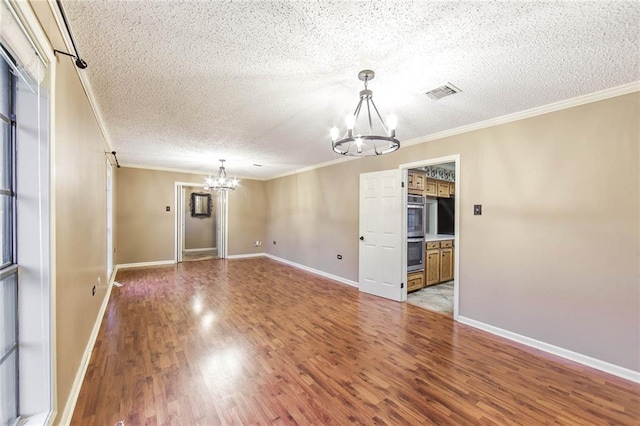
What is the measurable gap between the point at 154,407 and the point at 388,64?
3040 millimetres

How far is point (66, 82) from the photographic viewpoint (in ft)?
5.84

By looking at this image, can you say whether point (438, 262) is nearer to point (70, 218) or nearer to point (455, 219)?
point (455, 219)

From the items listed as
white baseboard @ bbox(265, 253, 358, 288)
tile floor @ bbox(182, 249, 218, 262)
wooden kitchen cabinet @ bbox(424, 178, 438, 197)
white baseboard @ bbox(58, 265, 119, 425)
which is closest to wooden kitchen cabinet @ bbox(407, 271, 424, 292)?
white baseboard @ bbox(265, 253, 358, 288)

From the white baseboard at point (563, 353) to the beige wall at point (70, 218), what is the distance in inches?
154

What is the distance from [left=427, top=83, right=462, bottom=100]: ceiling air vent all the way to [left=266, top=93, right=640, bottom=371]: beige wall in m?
1.11

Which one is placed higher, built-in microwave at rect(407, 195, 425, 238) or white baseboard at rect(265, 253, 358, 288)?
built-in microwave at rect(407, 195, 425, 238)

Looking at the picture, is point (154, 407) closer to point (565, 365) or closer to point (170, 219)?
point (565, 365)

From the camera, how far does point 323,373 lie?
2268 mm

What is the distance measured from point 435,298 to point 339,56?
13.1 ft

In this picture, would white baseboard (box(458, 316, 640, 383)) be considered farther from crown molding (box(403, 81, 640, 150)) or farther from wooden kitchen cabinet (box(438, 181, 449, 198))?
wooden kitchen cabinet (box(438, 181, 449, 198))

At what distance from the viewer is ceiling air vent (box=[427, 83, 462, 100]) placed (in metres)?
2.35

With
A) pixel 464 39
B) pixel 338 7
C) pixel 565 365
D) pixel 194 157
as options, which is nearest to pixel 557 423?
pixel 565 365

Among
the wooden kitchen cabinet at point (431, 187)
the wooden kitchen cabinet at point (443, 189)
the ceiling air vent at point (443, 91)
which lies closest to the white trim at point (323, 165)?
the wooden kitchen cabinet at point (431, 187)

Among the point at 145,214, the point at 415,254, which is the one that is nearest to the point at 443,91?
the point at 415,254
